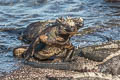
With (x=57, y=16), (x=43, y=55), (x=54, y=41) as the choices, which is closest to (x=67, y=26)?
(x=54, y=41)

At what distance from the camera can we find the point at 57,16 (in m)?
11.0

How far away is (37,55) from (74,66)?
1.17 metres

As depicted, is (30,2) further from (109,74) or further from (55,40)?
(109,74)

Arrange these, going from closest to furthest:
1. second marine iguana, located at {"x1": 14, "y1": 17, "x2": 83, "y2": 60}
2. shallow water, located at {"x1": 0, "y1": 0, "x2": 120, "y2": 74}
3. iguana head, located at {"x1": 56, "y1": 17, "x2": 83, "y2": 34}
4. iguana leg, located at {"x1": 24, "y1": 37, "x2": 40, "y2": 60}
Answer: iguana head, located at {"x1": 56, "y1": 17, "x2": 83, "y2": 34} → second marine iguana, located at {"x1": 14, "y1": 17, "x2": 83, "y2": 60} → iguana leg, located at {"x1": 24, "y1": 37, "x2": 40, "y2": 60} → shallow water, located at {"x1": 0, "y1": 0, "x2": 120, "y2": 74}

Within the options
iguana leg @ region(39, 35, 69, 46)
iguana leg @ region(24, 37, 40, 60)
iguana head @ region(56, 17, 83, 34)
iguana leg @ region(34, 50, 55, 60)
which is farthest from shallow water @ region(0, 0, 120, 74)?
iguana head @ region(56, 17, 83, 34)

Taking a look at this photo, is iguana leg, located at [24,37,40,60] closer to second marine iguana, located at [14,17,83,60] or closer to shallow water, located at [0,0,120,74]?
second marine iguana, located at [14,17,83,60]

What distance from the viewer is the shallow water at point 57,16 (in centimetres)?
790

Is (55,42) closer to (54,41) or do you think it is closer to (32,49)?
(54,41)

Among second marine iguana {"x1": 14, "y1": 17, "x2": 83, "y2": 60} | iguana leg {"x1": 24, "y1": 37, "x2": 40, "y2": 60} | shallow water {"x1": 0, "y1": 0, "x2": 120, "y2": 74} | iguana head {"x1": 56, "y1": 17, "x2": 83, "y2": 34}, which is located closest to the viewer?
iguana head {"x1": 56, "y1": 17, "x2": 83, "y2": 34}

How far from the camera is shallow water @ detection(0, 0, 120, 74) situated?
25.9ft

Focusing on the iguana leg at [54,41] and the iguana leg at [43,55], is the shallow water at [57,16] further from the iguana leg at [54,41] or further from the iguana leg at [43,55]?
the iguana leg at [54,41]

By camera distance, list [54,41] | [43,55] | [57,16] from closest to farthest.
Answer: [54,41]
[43,55]
[57,16]

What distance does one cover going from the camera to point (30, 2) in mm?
13695

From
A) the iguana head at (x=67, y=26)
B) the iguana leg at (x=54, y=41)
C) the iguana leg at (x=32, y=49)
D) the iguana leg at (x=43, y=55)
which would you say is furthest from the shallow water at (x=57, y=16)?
the iguana head at (x=67, y=26)
